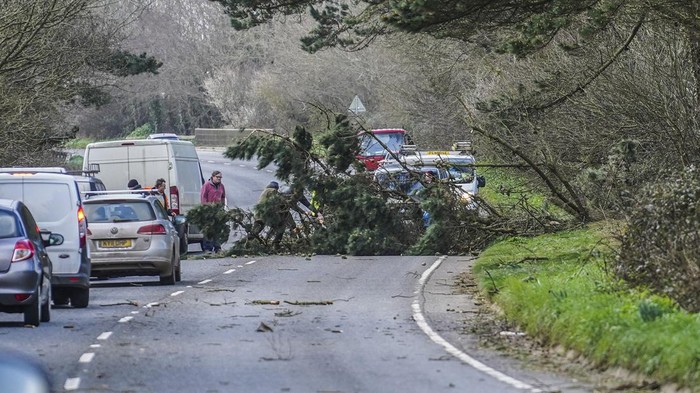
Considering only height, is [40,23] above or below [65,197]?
above

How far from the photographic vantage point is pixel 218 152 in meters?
83.2

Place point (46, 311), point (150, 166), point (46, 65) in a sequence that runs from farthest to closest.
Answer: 1. point (46, 65)
2. point (150, 166)
3. point (46, 311)

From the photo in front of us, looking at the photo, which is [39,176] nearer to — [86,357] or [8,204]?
[8,204]

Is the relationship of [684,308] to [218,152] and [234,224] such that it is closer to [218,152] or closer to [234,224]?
[234,224]

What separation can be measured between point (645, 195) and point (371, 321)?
365 cm

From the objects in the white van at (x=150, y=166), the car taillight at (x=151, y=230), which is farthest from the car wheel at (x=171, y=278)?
the white van at (x=150, y=166)

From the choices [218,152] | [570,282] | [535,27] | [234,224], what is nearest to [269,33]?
[218,152]

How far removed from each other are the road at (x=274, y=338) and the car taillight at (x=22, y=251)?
34.1 inches

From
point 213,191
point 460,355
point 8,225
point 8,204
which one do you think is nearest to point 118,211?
point 8,204

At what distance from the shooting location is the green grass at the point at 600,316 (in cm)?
1227

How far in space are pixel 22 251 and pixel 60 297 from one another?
3970mm

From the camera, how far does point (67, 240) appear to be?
21344mm

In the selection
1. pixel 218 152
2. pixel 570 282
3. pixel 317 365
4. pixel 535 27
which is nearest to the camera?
pixel 317 365

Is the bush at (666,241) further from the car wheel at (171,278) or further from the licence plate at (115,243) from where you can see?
the licence plate at (115,243)
